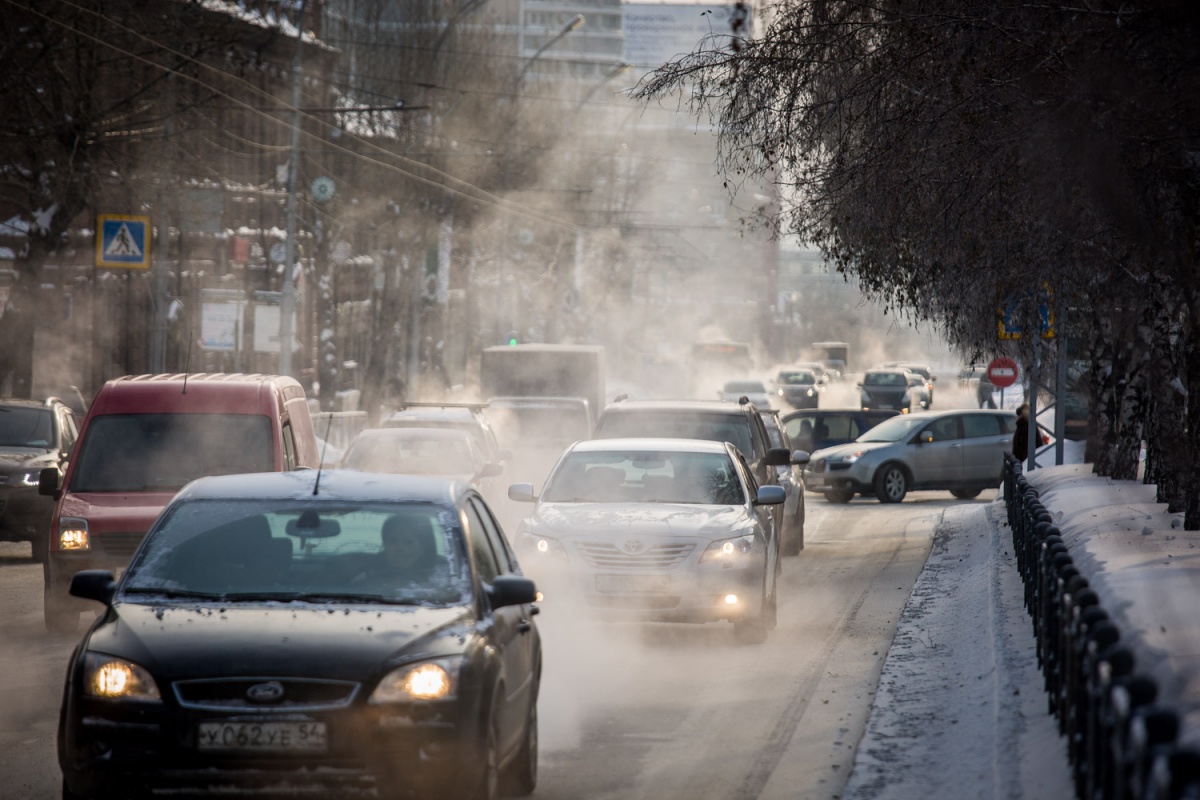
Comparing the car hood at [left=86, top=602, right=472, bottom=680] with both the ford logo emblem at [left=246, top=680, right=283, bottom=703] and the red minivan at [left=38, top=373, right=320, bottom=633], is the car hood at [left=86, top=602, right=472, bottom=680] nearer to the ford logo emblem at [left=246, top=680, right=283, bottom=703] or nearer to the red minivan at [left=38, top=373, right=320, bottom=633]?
the ford logo emblem at [left=246, top=680, right=283, bottom=703]

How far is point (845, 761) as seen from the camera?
27.4ft

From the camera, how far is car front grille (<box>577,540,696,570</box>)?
40.5 feet

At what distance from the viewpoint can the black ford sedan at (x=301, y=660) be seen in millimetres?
6035

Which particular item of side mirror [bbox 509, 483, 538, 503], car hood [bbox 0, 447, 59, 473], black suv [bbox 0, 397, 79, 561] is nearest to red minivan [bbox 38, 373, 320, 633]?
side mirror [bbox 509, 483, 538, 503]

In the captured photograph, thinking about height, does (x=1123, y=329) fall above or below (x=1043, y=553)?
above

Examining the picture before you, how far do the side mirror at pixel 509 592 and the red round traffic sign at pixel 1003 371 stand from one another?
24.0 m

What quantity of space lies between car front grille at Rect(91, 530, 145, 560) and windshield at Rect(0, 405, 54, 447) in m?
7.11

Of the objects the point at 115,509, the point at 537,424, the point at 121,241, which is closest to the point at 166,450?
the point at 115,509

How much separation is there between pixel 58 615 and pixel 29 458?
605 cm

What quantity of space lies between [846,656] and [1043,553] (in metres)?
3.00

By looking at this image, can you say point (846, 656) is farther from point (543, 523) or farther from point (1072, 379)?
point (1072, 379)

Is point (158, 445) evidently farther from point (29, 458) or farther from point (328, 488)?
point (328, 488)

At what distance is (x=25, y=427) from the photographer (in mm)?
19109

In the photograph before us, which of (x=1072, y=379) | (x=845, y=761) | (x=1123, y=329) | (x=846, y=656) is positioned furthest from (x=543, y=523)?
(x=1072, y=379)
